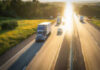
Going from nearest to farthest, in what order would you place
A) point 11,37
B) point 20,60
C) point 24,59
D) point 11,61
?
point 11,61 < point 20,60 < point 24,59 < point 11,37

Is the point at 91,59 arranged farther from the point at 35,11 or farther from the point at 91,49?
the point at 35,11

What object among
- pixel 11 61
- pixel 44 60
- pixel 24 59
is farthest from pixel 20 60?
pixel 44 60

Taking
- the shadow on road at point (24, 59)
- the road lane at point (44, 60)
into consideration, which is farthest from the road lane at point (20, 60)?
the road lane at point (44, 60)

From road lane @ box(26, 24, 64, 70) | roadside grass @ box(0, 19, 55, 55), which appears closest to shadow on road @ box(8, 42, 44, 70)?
road lane @ box(26, 24, 64, 70)

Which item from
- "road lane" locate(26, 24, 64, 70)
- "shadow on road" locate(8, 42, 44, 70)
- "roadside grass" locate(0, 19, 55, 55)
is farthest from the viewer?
"roadside grass" locate(0, 19, 55, 55)

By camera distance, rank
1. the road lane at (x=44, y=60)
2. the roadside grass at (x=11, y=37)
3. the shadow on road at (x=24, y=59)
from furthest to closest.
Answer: the roadside grass at (x=11, y=37) → the shadow on road at (x=24, y=59) → the road lane at (x=44, y=60)

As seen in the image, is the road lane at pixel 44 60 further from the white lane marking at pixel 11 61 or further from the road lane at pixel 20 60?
the white lane marking at pixel 11 61

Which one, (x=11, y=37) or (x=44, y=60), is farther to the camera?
(x=11, y=37)

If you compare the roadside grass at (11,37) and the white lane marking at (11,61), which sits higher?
the roadside grass at (11,37)

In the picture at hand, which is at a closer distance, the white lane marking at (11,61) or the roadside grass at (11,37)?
the white lane marking at (11,61)

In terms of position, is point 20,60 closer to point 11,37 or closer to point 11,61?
point 11,61

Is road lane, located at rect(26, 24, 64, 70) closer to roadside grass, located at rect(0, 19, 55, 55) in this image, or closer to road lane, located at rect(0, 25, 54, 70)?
road lane, located at rect(0, 25, 54, 70)

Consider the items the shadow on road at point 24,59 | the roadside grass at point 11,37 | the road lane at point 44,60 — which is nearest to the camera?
the road lane at point 44,60

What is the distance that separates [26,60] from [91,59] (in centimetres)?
857
